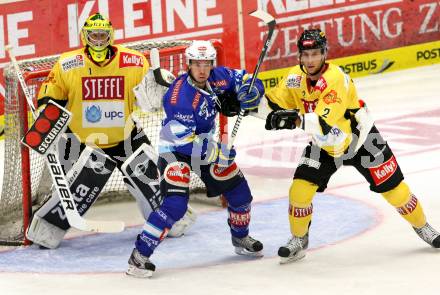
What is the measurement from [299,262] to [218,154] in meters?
0.74

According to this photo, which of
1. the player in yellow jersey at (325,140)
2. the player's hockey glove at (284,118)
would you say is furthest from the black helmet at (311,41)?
the player's hockey glove at (284,118)

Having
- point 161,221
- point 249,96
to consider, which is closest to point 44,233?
point 161,221

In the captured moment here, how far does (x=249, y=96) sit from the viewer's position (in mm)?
6754

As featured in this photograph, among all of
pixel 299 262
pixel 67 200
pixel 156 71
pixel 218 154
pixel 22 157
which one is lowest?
pixel 299 262

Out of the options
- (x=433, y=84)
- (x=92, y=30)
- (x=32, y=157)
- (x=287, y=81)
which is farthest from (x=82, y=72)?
(x=433, y=84)

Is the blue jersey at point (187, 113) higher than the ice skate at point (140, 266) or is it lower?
higher

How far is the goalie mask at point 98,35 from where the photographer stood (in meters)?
7.24

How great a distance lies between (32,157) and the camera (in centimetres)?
788

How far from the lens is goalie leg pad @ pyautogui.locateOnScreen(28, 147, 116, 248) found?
740cm

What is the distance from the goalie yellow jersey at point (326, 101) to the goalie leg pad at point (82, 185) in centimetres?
123

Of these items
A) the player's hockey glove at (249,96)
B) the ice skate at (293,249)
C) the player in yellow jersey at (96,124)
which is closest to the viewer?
the ice skate at (293,249)

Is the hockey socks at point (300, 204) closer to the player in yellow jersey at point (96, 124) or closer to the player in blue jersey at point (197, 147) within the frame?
the player in blue jersey at point (197, 147)

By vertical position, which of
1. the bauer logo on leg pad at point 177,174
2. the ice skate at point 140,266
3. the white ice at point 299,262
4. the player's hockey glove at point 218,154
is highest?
the player's hockey glove at point 218,154

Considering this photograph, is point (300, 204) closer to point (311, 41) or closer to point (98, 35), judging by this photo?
point (311, 41)
